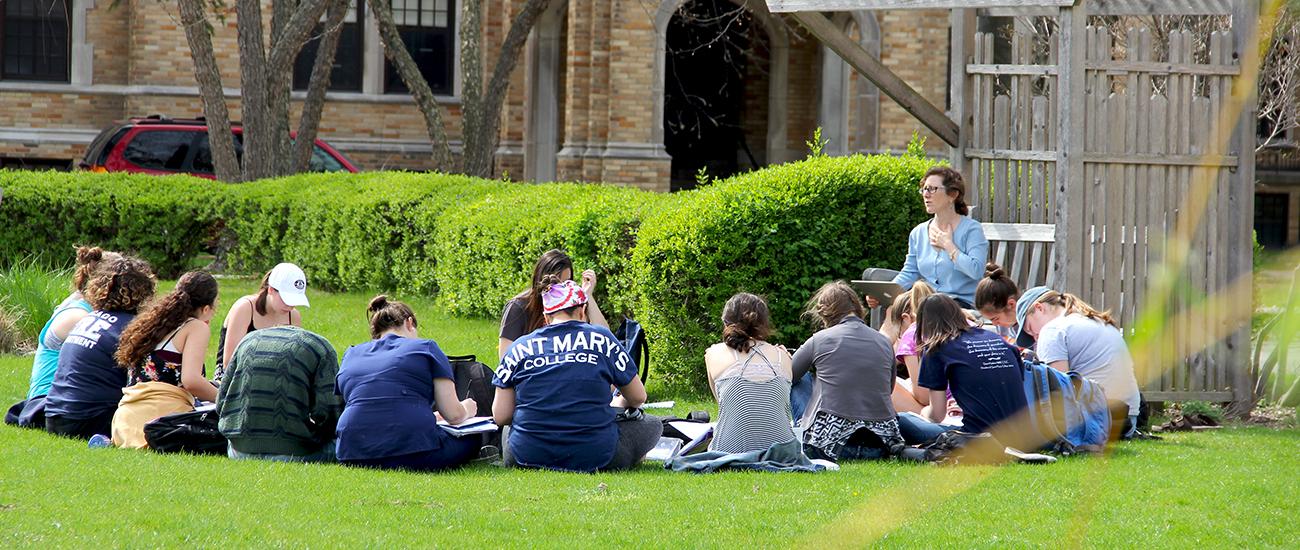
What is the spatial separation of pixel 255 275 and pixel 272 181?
45.3 inches

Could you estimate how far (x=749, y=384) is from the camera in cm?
698

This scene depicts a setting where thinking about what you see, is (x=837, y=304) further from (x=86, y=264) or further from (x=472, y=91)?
(x=472, y=91)

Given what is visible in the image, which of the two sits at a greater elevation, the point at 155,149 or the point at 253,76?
the point at 253,76

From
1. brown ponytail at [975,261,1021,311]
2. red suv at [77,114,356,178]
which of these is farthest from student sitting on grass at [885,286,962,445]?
red suv at [77,114,356,178]

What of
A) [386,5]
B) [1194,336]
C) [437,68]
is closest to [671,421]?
[1194,336]

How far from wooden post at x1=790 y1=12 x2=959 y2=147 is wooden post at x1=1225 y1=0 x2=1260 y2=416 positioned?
1.71 meters

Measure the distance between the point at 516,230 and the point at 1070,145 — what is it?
499cm

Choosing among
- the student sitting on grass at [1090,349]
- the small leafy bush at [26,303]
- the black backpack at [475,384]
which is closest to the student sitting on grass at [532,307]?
the black backpack at [475,384]

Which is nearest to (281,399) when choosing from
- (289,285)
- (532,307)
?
(289,285)

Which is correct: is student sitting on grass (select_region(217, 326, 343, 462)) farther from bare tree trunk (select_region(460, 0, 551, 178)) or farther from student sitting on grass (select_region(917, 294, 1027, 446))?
bare tree trunk (select_region(460, 0, 551, 178))

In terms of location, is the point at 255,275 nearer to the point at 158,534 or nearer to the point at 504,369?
the point at 504,369

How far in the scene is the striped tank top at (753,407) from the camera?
22.8 feet

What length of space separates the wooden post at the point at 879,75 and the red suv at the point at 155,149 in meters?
12.8

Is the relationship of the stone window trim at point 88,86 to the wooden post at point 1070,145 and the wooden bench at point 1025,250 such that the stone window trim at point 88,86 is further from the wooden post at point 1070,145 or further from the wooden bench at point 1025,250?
the wooden post at point 1070,145
